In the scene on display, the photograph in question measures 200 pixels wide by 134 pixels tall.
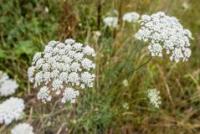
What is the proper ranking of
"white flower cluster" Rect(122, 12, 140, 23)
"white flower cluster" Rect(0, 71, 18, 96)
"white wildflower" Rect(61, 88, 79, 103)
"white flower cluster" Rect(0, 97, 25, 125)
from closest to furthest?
1. "white wildflower" Rect(61, 88, 79, 103)
2. "white flower cluster" Rect(0, 97, 25, 125)
3. "white flower cluster" Rect(0, 71, 18, 96)
4. "white flower cluster" Rect(122, 12, 140, 23)

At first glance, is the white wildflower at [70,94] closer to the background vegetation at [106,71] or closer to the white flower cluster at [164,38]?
the white flower cluster at [164,38]

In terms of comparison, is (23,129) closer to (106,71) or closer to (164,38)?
(106,71)

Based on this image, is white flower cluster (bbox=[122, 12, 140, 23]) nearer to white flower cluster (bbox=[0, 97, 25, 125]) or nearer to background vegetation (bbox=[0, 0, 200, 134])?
background vegetation (bbox=[0, 0, 200, 134])

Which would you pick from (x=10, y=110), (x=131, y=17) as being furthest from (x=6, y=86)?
(x=131, y=17)

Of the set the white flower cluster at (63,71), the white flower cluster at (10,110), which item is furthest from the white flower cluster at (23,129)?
the white flower cluster at (63,71)

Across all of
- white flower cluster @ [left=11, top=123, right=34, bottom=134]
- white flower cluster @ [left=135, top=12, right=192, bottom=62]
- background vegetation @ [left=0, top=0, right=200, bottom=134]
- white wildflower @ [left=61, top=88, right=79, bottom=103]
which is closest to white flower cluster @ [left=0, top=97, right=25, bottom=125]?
white flower cluster @ [left=11, top=123, right=34, bottom=134]

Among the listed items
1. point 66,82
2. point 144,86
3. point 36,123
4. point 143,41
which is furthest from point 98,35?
point 66,82
